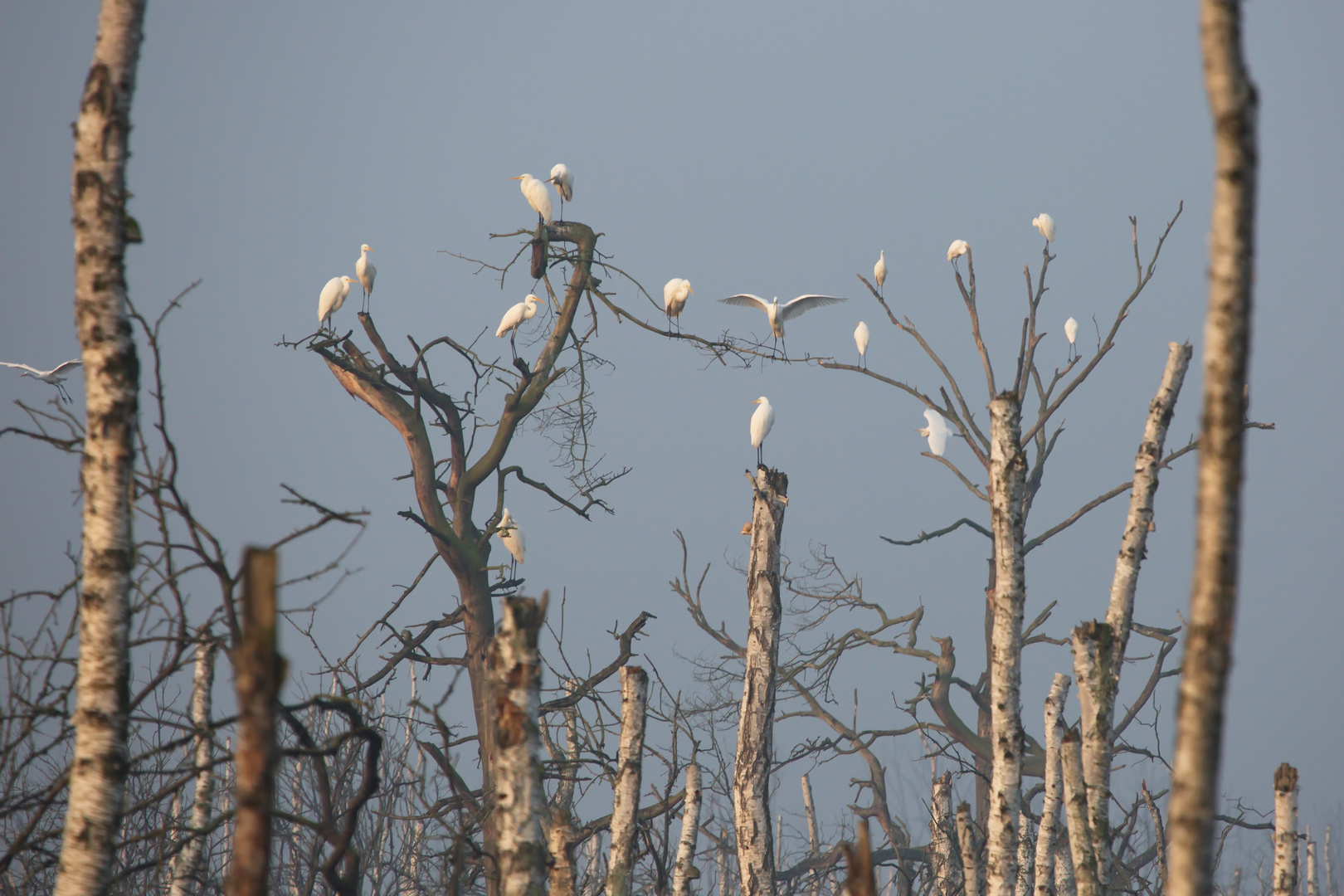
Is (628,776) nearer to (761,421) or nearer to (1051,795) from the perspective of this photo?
(1051,795)

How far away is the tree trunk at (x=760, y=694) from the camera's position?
6953 mm

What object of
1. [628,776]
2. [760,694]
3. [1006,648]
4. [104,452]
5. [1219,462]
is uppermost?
[104,452]

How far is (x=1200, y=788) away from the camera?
1.99 metres

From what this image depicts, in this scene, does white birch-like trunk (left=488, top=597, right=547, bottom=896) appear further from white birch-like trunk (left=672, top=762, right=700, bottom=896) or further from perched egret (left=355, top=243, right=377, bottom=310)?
perched egret (left=355, top=243, right=377, bottom=310)

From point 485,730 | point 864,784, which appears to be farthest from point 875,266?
point 485,730

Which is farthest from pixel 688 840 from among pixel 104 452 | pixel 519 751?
pixel 104 452

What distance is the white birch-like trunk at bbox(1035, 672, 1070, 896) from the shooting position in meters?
6.03

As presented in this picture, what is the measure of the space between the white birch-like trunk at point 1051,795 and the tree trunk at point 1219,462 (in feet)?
14.0

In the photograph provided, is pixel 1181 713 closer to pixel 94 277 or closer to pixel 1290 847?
pixel 94 277

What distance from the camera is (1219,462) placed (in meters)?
1.99

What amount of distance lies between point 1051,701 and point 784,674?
19.6ft

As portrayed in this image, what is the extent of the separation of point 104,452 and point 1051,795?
619 centimetres

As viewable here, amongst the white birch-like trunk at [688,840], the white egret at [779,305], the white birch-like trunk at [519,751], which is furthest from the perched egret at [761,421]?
the white birch-like trunk at [519,751]

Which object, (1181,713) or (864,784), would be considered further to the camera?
(864,784)
